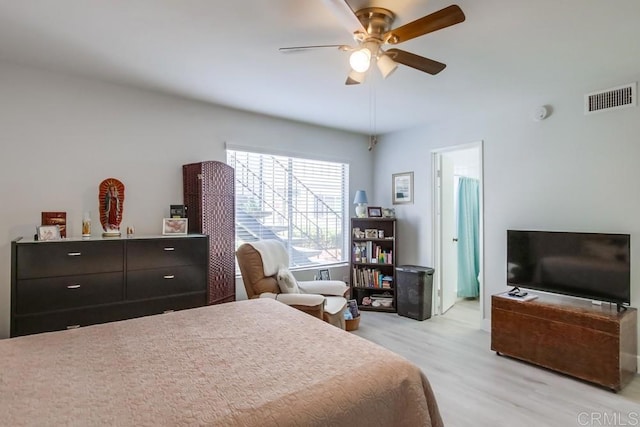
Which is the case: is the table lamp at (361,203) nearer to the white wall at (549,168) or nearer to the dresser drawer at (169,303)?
the white wall at (549,168)

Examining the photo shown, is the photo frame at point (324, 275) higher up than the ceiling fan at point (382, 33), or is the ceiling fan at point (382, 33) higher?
the ceiling fan at point (382, 33)

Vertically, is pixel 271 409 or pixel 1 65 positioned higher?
pixel 1 65

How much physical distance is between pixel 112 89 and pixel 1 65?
0.75 meters

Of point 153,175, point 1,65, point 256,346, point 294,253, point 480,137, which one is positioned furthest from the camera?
point 294,253

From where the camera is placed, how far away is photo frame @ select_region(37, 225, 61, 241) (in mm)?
2580

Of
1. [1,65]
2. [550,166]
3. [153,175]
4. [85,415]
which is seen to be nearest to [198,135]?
[153,175]

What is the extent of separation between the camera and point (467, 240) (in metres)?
5.59

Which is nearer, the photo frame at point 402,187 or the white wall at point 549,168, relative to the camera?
the white wall at point 549,168

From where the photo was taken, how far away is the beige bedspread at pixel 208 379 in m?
1.08

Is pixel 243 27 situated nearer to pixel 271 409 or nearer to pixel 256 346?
pixel 256 346

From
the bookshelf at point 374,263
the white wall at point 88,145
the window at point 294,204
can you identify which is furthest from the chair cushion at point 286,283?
the bookshelf at point 374,263

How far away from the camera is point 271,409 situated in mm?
1097

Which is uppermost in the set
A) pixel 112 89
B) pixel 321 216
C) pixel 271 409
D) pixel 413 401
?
pixel 112 89

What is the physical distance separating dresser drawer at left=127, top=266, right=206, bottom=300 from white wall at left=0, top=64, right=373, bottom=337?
25.3 inches
